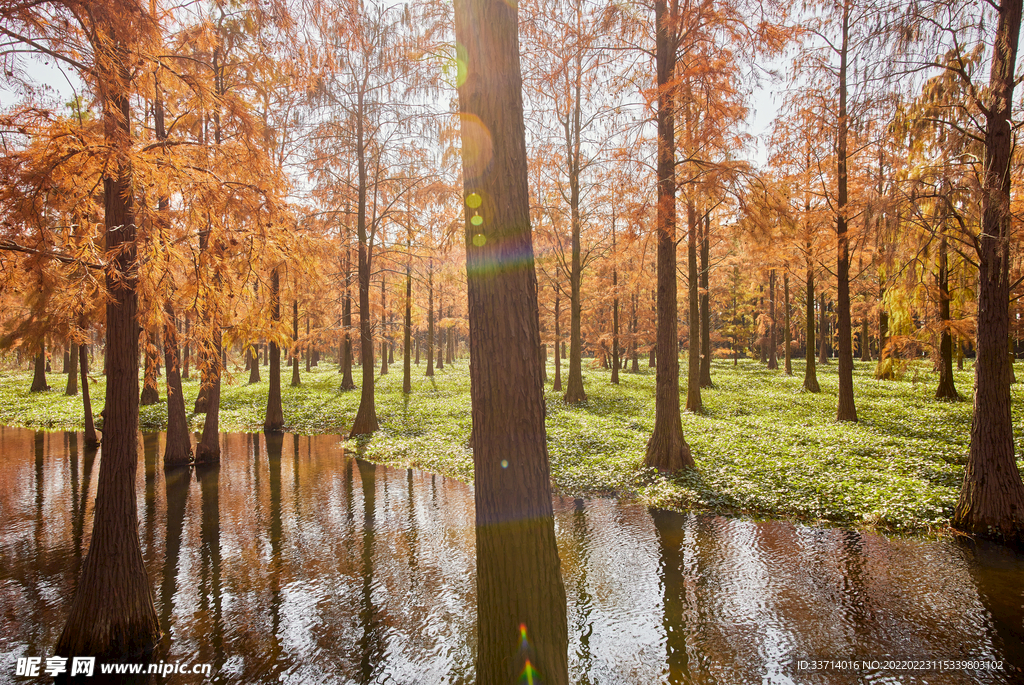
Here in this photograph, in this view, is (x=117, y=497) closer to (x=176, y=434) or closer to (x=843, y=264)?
(x=176, y=434)

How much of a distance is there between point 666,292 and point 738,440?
14.9 ft

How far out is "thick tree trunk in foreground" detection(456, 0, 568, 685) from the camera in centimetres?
295

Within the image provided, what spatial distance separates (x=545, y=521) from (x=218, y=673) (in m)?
4.04

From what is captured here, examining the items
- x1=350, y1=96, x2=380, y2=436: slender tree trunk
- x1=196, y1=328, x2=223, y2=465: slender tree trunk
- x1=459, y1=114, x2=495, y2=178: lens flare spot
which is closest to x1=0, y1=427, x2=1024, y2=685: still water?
x1=196, y1=328, x2=223, y2=465: slender tree trunk

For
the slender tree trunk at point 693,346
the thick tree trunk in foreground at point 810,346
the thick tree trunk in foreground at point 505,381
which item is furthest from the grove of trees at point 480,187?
the thick tree trunk in foreground at point 810,346

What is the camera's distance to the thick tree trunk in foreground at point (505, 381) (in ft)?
9.67

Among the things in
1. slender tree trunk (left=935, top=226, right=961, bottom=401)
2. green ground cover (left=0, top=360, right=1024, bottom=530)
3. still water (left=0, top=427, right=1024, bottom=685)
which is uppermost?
slender tree trunk (left=935, top=226, right=961, bottom=401)

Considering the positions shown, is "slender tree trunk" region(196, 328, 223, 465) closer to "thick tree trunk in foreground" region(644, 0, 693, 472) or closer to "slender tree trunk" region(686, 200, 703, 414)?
"thick tree trunk in foreground" region(644, 0, 693, 472)

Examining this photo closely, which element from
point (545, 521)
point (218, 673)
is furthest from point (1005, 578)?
point (218, 673)

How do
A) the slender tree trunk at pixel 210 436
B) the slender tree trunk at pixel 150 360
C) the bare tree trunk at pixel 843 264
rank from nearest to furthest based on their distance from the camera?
the slender tree trunk at pixel 150 360 → the slender tree trunk at pixel 210 436 → the bare tree trunk at pixel 843 264

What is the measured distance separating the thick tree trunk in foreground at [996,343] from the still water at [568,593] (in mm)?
591

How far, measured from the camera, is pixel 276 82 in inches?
261

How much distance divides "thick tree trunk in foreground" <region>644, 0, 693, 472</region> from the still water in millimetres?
1856

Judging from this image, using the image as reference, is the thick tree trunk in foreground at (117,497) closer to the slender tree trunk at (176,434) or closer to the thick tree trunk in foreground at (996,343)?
the slender tree trunk at (176,434)
